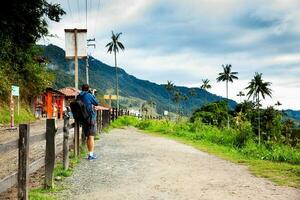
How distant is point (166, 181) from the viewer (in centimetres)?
937

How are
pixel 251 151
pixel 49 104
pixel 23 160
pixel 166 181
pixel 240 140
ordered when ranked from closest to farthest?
pixel 23 160 → pixel 166 181 → pixel 251 151 → pixel 240 140 → pixel 49 104

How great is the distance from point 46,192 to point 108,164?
3.74m

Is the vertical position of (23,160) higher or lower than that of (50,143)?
lower

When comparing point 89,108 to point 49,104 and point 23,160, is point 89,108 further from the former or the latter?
point 49,104

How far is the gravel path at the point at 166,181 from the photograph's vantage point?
26.5 ft

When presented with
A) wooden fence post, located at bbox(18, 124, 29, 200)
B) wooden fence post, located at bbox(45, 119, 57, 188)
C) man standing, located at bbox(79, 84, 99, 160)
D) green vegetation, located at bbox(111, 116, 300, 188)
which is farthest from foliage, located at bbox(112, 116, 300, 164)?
wooden fence post, located at bbox(18, 124, 29, 200)

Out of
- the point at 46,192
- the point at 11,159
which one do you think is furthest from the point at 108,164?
the point at 46,192

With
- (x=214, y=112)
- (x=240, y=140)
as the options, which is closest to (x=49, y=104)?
(x=214, y=112)

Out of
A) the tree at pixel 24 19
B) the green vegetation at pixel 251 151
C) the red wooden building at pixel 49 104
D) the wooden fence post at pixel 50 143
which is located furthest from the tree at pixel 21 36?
the wooden fence post at pixel 50 143

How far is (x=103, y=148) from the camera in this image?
16062mm

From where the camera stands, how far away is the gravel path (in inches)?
318

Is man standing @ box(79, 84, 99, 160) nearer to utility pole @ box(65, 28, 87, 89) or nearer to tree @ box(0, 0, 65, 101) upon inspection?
utility pole @ box(65, 28, 87, 89)

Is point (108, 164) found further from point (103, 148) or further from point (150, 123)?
point (150, 123)

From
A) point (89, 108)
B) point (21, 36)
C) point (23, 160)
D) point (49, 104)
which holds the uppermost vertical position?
point (21, 36)
